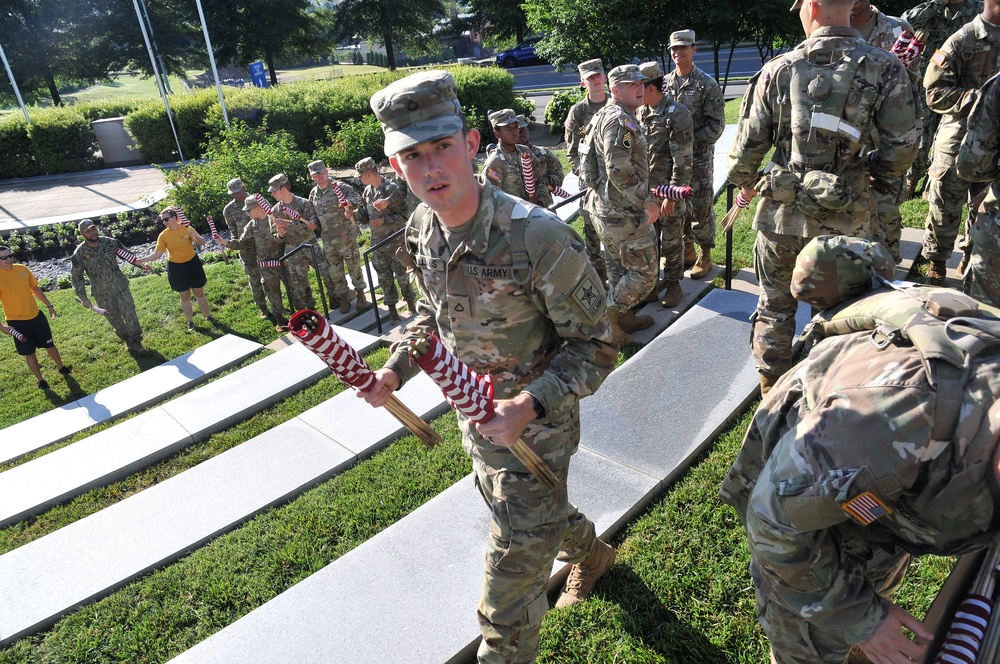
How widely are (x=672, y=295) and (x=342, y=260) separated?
583 centimetres

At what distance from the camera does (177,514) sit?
209 inches

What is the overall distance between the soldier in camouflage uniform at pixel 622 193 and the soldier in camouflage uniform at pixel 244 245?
22.0 ft

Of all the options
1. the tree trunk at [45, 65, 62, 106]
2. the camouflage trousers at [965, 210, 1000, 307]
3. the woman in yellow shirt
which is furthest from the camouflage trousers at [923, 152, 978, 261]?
the tree trunk at [45, 65, 62, 106]

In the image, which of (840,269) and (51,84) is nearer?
(840,269)

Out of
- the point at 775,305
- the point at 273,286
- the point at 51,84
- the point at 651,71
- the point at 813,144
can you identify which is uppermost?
the point at 51,84

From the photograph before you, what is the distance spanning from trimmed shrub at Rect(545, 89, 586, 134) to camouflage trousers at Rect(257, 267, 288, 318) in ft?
40.1

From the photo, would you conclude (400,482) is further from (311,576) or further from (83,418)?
(83,418)

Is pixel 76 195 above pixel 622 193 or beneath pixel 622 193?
beneath

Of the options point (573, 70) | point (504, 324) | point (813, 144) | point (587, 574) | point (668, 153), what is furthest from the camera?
point (573, 70)

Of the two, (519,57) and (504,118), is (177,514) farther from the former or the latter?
(519,57)

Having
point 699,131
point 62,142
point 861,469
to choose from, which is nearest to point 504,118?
point 699,131

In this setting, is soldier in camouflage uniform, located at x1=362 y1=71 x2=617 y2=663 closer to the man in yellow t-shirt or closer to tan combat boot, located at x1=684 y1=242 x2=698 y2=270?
tan combat boot, located at x1=684 y1=242 x2=698 y2=270

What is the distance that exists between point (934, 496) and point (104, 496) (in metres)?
6.44

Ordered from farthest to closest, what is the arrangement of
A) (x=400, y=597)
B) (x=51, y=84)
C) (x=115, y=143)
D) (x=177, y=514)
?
(x=51, y=84) → (x=115, y=143) → (x=177, y=514) → (x=400, y=597)
